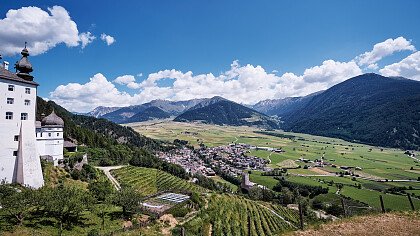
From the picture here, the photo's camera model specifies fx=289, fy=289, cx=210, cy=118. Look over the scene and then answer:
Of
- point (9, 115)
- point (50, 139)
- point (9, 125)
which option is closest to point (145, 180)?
point (50, 139)

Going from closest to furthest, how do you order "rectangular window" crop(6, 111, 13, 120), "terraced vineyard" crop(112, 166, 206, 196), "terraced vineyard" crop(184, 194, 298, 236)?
"rectangular window" crop(6, 111, 13, 120) < "terraced vineyard" crop(184, 194, 298, 236) < "terraced vineyard" crop(112, 166, 206, 196)

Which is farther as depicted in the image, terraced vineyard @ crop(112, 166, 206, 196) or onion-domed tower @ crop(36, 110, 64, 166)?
terraced vineyard @ crop(112, 166, 206, 196)

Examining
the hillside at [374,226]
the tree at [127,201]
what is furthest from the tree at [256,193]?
the hillside at [374,226]

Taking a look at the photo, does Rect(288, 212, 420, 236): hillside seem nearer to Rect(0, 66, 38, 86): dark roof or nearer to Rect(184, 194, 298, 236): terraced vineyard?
Rect(184, 194, 298, 236): terraced vineyard

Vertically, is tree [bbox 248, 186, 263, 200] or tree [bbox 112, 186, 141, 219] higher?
tree [bbox 112, 186, 141, 219]

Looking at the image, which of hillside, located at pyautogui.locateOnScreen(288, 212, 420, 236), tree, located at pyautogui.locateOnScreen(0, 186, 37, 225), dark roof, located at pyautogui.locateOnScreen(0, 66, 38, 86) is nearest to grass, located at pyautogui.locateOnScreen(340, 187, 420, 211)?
hillside, located at pyautogui.locateOnScreen(288, 212, 420, 236)

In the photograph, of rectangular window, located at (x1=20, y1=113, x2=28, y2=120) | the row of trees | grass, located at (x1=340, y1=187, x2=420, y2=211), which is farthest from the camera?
grass, located at (x1=340, y1=187, x2=420, y2=211)

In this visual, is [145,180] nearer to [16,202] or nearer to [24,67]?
[24,67]

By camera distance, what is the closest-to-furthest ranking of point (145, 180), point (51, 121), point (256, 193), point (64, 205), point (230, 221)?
point (64, 205) < point (230, 221) < point (51, 121) < point (145, 180) < point (256, 193)
